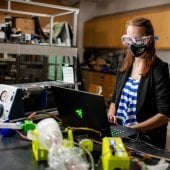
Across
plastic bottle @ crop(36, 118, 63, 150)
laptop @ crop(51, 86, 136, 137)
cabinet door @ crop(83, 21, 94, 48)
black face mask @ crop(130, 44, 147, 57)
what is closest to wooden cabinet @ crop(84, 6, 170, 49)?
cabinet door @ crop(83, 21, 94, 48)

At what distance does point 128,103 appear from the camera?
1814 millimetres

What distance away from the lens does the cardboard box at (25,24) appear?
3408 mm

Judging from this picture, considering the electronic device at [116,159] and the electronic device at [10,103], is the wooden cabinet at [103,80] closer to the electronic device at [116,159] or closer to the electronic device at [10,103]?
the electronic device at [10,103]

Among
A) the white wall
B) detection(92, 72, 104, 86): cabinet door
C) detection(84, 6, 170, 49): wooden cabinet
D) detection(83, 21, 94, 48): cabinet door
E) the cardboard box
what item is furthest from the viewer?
detection(83, 21, 94, 48): cabinet door

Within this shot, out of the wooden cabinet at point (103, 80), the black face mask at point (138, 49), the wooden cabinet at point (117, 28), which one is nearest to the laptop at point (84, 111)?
the black face mask at point (138, 49)

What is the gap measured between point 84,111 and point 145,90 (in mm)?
546

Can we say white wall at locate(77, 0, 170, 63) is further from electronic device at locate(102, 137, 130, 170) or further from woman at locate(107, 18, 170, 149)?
electronic device at locate(102, 137, 130, 170)

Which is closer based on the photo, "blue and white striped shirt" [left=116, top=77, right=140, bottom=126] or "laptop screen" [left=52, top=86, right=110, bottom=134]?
"laptop screen" [left=52, top=86, right=110, bottom=134]

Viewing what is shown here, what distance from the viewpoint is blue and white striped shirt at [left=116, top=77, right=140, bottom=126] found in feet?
A: 5.83

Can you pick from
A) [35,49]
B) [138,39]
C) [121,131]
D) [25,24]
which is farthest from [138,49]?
[25,24]

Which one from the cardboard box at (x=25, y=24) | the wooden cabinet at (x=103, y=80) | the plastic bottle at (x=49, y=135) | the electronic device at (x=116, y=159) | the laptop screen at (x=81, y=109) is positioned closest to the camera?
the electronic device at (x=116, y=159)

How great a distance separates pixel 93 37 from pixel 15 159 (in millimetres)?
5581

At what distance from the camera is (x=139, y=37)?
1718 mm

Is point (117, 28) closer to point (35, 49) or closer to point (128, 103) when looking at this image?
point (35, 49)
